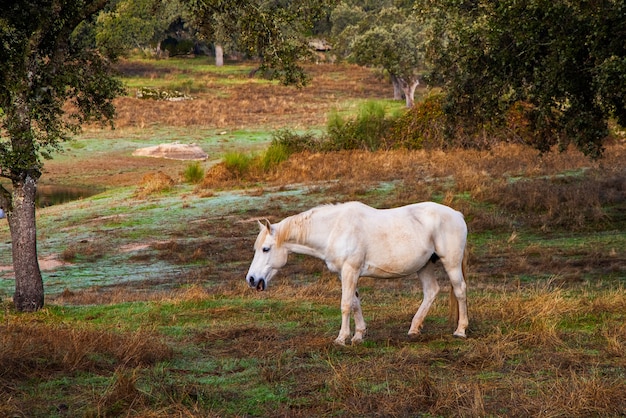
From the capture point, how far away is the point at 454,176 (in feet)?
98.2

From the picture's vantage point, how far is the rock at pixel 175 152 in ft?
147

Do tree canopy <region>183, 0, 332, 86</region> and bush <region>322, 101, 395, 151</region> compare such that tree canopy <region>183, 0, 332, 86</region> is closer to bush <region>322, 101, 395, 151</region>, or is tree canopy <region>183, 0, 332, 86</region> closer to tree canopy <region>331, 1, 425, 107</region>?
bush <region>322, 101, 395, 151</region>

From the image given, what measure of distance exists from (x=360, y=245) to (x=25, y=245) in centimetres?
718

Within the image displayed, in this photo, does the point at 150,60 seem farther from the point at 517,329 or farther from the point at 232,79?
the point at 517,329

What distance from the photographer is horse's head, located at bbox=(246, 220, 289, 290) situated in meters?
11.2

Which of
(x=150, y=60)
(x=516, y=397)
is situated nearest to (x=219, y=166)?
(x=516, y=397)

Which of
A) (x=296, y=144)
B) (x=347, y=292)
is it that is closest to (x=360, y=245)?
(x=347, y=292)

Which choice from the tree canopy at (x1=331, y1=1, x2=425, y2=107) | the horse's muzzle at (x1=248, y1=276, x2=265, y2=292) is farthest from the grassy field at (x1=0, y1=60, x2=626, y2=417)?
the tree canopy at (x1=331, y1=1, x2=425, y2=107)

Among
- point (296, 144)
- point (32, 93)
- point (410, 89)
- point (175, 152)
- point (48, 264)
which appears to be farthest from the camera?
point (410, 89)

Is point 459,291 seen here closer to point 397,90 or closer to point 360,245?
point 360,245

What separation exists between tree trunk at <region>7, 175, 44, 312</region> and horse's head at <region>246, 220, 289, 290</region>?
227 inches

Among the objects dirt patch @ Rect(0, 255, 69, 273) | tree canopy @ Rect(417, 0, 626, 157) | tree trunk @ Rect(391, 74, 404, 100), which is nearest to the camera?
tree canopy @ Rect(417, 0, 626, 157)

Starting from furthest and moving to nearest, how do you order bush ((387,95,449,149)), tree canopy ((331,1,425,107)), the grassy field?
tree canopy ((331,1,425,107)), bush ((387,95,449,149)), the grassy field

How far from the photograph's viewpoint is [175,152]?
45281mm
